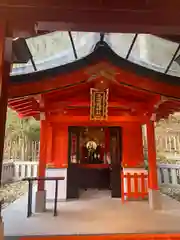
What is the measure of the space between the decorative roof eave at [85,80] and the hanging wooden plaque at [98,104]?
22.3 inches

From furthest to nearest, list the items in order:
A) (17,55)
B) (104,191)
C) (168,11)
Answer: (104,191) → (17,55) → (168,11)

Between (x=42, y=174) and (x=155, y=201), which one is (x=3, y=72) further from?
(x=155, y=201)

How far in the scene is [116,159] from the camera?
24.5 ft

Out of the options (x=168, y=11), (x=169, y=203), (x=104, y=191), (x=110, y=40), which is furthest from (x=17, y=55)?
(x=104, y=191)

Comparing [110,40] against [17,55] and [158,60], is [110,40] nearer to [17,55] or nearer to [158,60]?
[158,60]

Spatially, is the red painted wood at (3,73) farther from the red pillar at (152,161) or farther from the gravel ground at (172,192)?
the gravel ground at (172,192)

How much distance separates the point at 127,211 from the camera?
5.39m

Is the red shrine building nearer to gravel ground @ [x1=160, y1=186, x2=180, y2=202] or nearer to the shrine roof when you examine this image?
the shrine roof

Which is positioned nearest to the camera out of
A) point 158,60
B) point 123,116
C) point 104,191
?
point 158,60

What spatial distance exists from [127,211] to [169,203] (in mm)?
1694

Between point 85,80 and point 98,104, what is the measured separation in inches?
34.3

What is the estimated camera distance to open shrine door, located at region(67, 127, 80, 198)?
713cm

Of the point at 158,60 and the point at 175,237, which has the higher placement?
the point at 158,60

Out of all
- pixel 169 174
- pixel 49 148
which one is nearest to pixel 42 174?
pixel 49 148
